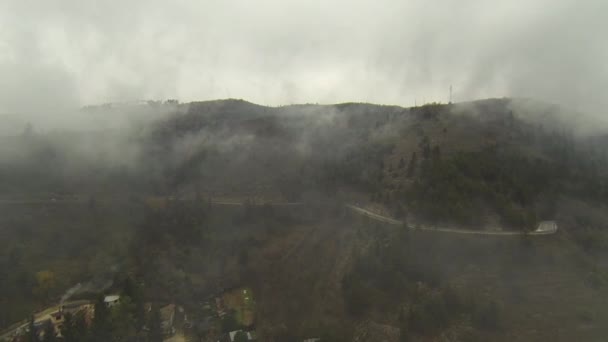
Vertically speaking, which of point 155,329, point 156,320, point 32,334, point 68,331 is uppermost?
point 68,331

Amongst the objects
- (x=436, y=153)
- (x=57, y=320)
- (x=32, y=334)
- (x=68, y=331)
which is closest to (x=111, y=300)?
(x=57, y=320)

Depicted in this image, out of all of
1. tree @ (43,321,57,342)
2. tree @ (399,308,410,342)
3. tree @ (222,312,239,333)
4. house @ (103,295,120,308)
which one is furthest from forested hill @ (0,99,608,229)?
tree @ (43,321,57,342)

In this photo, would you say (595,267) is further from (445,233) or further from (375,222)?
(375,222)

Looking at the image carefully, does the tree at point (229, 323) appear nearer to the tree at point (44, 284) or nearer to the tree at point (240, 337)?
the tree at point (240, 337)

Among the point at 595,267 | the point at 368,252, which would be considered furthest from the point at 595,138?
the point at 368,252

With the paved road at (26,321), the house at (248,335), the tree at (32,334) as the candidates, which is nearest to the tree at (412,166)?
the house at (248,335)

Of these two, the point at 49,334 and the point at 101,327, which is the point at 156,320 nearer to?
the point at 101,327

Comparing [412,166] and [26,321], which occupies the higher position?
[412,166]
